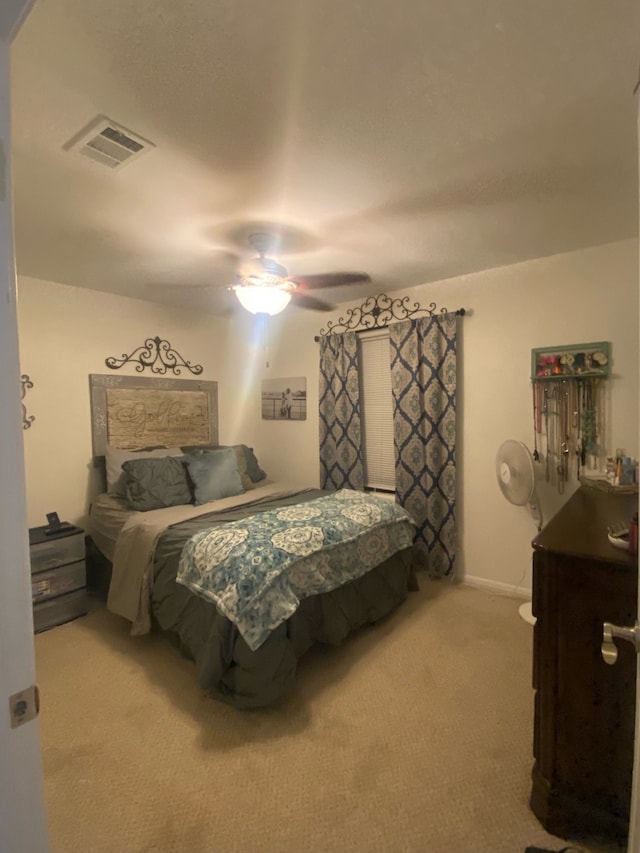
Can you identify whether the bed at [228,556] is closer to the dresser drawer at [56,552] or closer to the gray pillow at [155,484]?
the gray pillow at [155,484]

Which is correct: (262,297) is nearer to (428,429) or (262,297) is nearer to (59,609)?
(428,429)

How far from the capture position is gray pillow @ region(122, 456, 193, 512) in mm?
2992

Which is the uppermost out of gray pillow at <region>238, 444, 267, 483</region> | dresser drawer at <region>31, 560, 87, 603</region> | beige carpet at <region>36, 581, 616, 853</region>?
gray pillow at <region>238, 444, 267, 483</region>

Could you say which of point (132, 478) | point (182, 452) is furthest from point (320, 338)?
point (132, 478)

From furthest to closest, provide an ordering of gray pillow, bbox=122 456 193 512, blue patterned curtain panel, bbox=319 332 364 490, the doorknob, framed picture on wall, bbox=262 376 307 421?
framed picture on wall, bbox=262 376 307 421
blue patterned curtain panel, bbox=319 332 364 490
gray pillow, bbox=122 456 193 512
the doorknob

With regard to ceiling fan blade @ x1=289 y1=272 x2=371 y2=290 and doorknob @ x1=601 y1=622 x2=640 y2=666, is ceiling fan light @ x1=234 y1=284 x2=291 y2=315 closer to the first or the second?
ceiling fan blade @ x1=289 y1=272 x2=371 y2=290

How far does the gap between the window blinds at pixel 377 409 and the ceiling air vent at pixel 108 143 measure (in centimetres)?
243

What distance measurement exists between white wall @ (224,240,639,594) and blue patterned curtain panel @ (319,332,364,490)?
780 mm

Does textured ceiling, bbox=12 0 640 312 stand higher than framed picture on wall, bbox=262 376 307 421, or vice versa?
textured ceiling, bbox=12 0 640 312

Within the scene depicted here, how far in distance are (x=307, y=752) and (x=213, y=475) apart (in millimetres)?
2043

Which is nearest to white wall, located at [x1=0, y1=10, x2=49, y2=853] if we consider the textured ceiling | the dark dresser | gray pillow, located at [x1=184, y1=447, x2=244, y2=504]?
the textured ceiling

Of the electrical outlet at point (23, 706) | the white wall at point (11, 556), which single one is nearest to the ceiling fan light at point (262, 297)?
the white wall at point (11, 556)

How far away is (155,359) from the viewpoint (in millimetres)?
3814

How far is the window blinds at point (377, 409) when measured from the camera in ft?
12.0
